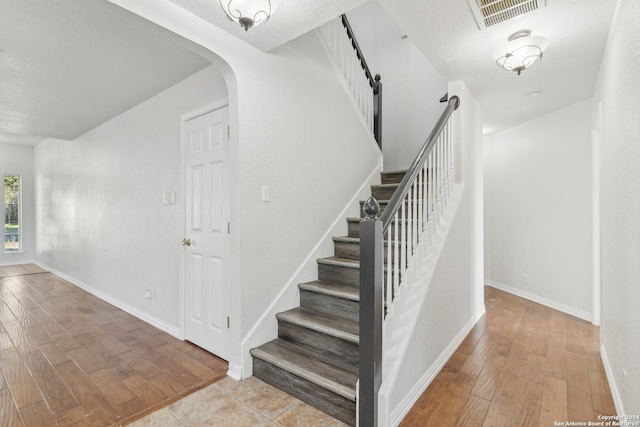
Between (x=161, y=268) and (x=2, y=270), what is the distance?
582cm

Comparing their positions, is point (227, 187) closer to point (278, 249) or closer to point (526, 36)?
point (278, 249)

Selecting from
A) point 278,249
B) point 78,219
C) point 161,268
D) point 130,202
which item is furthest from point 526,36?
point 78,219

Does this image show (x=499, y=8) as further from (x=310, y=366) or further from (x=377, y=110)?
(x=310, y=366)

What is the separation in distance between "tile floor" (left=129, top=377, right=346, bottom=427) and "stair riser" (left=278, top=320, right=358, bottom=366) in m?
0.35

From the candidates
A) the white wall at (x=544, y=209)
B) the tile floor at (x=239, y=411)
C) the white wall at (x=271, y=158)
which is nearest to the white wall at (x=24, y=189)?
the white wall at (x=271, y=158)

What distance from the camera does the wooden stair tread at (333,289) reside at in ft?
7.55

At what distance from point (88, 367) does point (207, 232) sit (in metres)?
1.37

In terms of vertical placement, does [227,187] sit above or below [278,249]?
above

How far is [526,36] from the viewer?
2148mm

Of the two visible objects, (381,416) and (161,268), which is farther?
(161,268)

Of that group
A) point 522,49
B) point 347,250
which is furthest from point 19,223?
point 522,49

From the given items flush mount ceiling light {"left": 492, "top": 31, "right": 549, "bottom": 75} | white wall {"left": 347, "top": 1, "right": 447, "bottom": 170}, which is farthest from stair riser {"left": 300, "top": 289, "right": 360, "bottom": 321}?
white wall {"left": 347, "top": 1, "right": 447, "bottom": 170}

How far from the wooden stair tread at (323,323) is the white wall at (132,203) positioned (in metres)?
1.28

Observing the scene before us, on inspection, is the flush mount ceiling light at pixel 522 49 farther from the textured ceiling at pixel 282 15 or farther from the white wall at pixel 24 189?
the white wall at pixel 24 189
